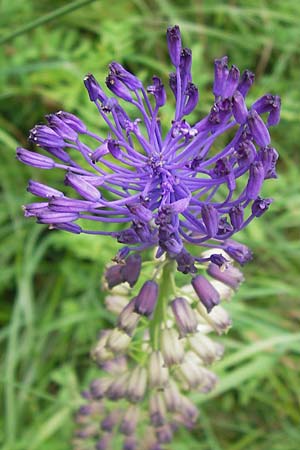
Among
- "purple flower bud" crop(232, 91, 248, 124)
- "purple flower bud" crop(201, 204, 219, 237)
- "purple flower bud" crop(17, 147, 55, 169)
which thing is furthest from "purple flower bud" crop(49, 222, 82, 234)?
"purple flower bud" crop(232, 91, 248, 124)

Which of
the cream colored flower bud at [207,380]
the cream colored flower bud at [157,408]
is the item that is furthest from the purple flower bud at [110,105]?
the cream colored flower bud at [157,408]

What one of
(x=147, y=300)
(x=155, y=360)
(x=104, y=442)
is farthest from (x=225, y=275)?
(x=104, y=442)

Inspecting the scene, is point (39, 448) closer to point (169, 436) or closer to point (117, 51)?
point (169, 436)

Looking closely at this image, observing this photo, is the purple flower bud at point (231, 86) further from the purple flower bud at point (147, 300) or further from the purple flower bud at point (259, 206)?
the purple flower bud at point (147, 300)

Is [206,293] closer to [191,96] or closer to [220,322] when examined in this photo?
[220,322]

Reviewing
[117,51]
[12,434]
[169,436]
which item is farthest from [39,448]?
[117,51]
